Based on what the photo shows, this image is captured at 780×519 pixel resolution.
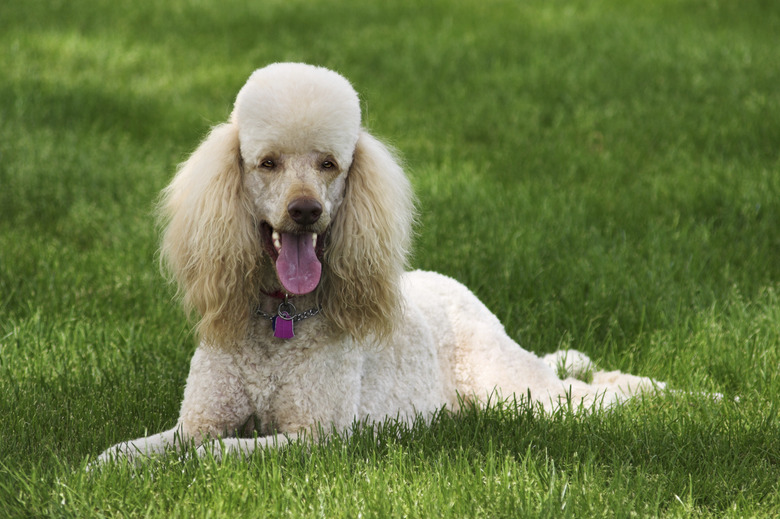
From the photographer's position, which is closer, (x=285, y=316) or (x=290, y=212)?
(x=290, y=212)

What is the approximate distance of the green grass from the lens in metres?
3.30

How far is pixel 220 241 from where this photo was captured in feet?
11.6

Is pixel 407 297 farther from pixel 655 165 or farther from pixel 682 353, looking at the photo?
pixel 655 165

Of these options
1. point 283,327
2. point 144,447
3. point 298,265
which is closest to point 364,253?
point 298,265

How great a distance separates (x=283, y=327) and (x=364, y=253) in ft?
1.41

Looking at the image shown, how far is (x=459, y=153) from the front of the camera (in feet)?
27.1

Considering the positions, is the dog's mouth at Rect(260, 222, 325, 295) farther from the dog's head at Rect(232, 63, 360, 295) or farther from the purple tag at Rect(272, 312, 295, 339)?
the purple tag at Rect(272, 312, 295, 339)

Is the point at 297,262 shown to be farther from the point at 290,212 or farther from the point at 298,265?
the point at 290,212

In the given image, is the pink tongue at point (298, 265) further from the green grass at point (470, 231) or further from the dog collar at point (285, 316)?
the green grass at point (470, 231)

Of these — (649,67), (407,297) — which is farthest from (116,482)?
(649,67)

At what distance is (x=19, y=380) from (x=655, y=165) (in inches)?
213

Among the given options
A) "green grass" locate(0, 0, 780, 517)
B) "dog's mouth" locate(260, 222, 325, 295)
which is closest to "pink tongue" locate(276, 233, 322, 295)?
"dog's mouth" locate(260, 222, 325, 295)

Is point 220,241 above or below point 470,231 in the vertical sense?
above

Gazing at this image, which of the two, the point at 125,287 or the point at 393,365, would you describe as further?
the point at 125,287
